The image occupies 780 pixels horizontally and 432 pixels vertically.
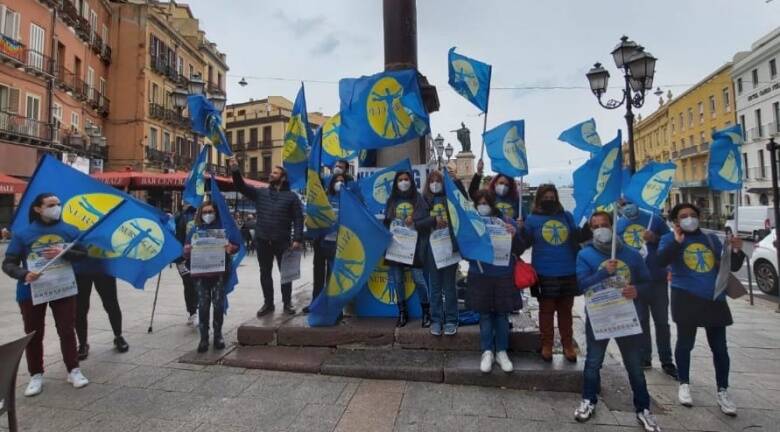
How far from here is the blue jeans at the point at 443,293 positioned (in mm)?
4469

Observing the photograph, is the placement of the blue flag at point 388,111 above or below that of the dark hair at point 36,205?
above

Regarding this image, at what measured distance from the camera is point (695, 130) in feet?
147

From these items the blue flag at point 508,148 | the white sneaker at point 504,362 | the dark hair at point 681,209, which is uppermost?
the blue flag at point 508,148

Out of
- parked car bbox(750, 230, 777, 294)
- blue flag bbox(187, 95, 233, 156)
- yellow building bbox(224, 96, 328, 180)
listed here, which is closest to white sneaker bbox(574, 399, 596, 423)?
blue flag bbox(187, 95, 233, 156)

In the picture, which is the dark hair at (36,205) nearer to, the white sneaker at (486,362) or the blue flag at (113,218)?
the blue flag at (113,218)

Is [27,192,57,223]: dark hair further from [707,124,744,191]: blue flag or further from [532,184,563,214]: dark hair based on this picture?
[707,124,744,191]: blue flag

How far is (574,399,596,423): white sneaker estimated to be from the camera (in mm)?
3279

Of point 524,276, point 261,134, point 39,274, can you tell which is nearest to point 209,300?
point 39,274

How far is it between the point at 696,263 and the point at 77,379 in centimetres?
555

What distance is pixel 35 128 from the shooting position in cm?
2117

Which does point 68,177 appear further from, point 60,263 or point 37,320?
point 37,320

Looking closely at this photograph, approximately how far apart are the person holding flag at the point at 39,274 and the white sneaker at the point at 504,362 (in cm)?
381

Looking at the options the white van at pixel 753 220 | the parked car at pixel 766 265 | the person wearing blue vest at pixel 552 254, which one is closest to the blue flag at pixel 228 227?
the person wearing blue vest at pixel 552 254

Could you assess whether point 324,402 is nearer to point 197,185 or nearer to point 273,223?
point 273,223
